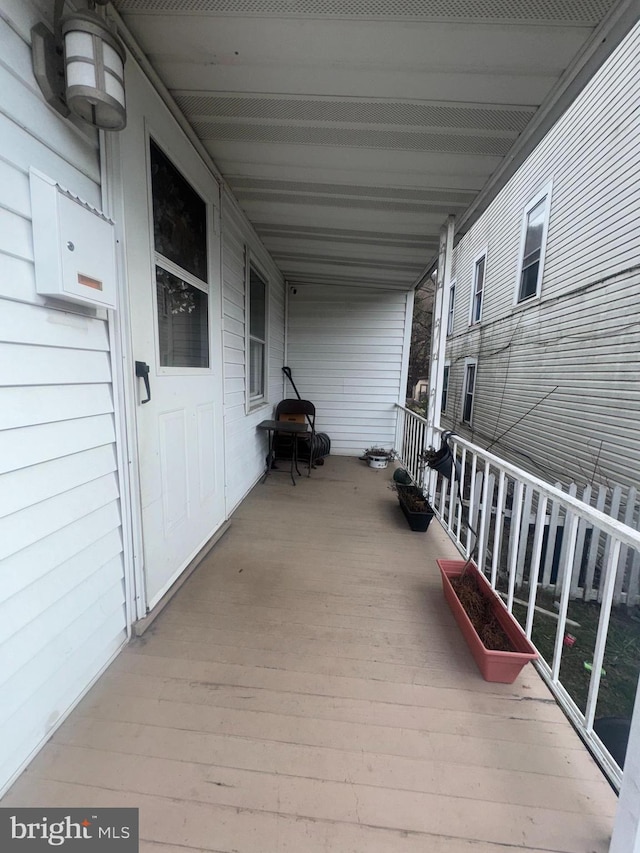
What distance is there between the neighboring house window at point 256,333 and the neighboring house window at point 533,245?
4.68m

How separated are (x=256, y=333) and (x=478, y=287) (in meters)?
7.01

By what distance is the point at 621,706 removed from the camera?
201cm

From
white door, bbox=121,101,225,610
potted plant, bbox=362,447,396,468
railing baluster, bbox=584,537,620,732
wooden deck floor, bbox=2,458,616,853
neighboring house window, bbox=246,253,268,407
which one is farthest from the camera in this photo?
potted plant, bbox=362,447,396,468

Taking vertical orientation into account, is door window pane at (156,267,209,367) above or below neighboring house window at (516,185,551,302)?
below

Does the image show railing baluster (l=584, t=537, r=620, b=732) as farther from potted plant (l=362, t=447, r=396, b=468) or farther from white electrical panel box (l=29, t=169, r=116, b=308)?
potted plant (l=362, t=447, r=396, b=468)

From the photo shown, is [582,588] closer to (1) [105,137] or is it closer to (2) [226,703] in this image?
(2) [226,703]

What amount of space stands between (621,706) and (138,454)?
306 centimetres

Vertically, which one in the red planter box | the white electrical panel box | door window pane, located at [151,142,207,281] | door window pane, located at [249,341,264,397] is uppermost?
door window pane, located at [151,142,207,281]

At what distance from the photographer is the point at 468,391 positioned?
8859 millimetres

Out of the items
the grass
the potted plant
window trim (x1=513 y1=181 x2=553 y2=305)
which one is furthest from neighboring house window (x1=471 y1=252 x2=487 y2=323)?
the grass

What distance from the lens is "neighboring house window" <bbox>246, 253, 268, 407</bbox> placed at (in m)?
3.56

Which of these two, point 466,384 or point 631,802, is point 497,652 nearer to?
point 631,802

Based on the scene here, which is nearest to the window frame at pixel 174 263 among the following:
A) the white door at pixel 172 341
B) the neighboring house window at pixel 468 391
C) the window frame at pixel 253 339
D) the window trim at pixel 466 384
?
the white door at pixel 172 341

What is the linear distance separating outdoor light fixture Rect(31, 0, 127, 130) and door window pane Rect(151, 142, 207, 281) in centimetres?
61
